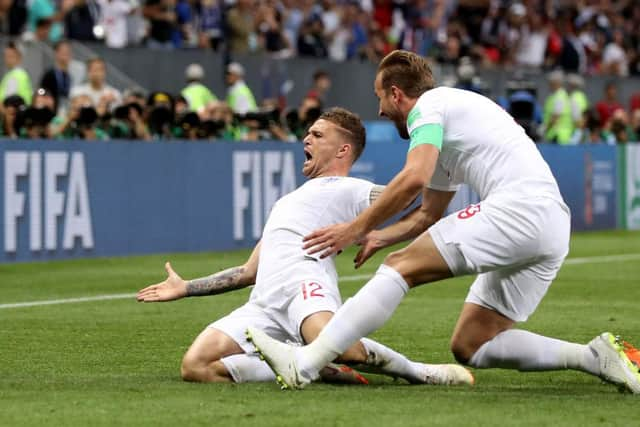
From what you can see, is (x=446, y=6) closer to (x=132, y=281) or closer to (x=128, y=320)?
(x=132, y=281)

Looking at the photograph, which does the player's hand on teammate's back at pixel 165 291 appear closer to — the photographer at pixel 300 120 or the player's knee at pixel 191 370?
the player's knee at pixel 191 370

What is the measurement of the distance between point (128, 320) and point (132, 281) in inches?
130

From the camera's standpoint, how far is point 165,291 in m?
8.08

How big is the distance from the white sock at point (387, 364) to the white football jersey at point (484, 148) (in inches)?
36.5

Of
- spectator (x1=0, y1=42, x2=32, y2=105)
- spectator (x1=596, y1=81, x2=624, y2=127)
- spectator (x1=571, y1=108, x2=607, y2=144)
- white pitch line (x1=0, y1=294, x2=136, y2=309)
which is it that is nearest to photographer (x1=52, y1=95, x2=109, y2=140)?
spectator (x1=0, y1=42, x2=32, y2=105)

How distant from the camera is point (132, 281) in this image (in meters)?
14.8

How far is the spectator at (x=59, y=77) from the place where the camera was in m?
19.0

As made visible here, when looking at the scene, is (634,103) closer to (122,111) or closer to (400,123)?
(122,111)

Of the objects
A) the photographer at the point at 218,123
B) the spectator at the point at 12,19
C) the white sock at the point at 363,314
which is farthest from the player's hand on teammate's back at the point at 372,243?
the spectator at the point at 12,19

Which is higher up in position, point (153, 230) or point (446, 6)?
point (446, 6)

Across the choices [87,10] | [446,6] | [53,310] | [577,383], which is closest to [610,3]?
[446,6]

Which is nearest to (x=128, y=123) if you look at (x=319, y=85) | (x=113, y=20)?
(x=113, y=20)

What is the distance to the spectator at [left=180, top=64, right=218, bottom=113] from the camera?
2077cm

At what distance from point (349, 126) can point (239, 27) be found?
15.8 m
